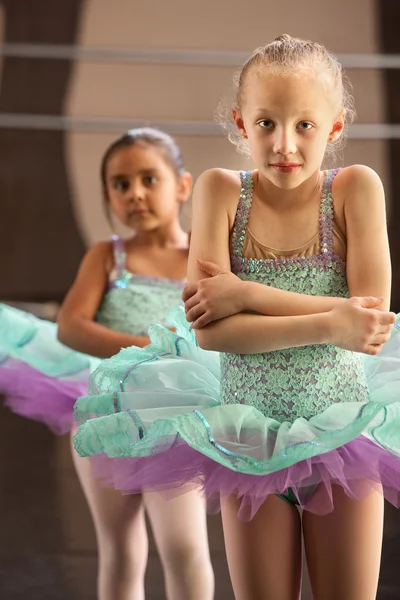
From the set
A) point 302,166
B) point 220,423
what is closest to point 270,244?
point 302,166

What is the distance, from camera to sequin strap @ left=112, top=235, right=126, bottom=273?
2.46 meters

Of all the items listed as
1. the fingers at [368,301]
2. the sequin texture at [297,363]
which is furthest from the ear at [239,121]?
the fingers at [368,301]

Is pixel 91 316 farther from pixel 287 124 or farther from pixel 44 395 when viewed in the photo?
pixel 287 124

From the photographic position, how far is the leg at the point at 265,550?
144 centimetres

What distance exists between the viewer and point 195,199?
1588 millimetres

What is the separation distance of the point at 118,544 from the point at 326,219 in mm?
904

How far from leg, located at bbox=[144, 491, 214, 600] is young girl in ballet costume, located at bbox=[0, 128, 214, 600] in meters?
0.08

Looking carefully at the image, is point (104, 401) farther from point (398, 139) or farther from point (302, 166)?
point (398, 139)

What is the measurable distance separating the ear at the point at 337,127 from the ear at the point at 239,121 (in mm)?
139

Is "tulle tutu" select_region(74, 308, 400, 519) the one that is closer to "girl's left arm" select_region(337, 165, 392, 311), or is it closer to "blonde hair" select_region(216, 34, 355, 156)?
"girl's left arm" select_region(337, 165, 392, 311)

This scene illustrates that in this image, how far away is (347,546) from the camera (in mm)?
1426

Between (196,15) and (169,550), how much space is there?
465cm

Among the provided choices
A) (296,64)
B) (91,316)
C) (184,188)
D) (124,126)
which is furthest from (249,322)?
Answer: (124,126)

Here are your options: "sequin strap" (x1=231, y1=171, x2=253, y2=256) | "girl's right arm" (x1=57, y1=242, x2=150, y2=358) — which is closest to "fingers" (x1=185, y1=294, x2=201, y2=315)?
"sequin strap" (x1=231, y1=171, x2=253, y2=256)
